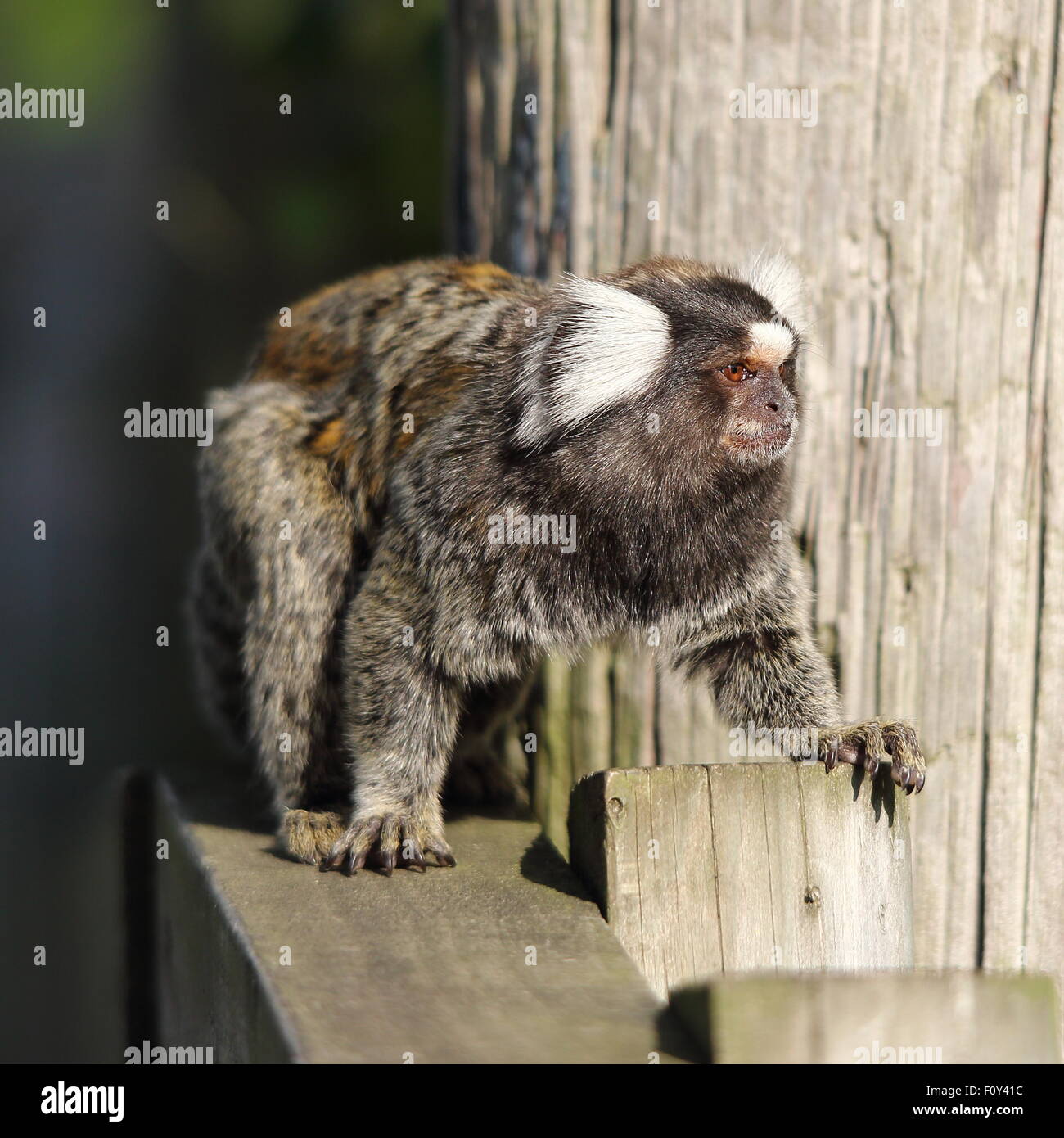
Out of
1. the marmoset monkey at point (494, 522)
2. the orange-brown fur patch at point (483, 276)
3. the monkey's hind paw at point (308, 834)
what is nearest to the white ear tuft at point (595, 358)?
the marmoset monkey at point (494, 522)

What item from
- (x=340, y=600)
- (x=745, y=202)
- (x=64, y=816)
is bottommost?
(x=64, y=816)

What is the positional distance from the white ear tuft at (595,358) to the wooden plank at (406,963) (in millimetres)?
973

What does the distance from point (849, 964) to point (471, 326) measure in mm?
1857

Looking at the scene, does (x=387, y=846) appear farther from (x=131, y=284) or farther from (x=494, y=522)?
(x=131, y=284)

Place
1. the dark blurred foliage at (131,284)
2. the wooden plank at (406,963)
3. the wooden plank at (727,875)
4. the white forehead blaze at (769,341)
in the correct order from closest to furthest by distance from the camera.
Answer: the wooden plank at (406,963) → the wooden plank at (727,875) → the white forehead blaze at (769,341) → the dark blurred foliage at (131,284)

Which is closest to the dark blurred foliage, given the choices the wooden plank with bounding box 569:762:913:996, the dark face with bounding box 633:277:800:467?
the dark face with bounding box 633:277:800:467

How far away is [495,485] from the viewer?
10.7ft

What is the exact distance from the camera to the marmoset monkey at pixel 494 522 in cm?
318

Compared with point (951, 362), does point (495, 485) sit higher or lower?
lower

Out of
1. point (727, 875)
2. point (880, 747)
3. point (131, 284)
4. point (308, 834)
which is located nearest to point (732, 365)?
point (880, 747)

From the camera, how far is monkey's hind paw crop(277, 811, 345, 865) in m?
3.21

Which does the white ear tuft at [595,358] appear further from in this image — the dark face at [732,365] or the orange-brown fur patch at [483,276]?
the orange-brown fur patch at [483,276]
